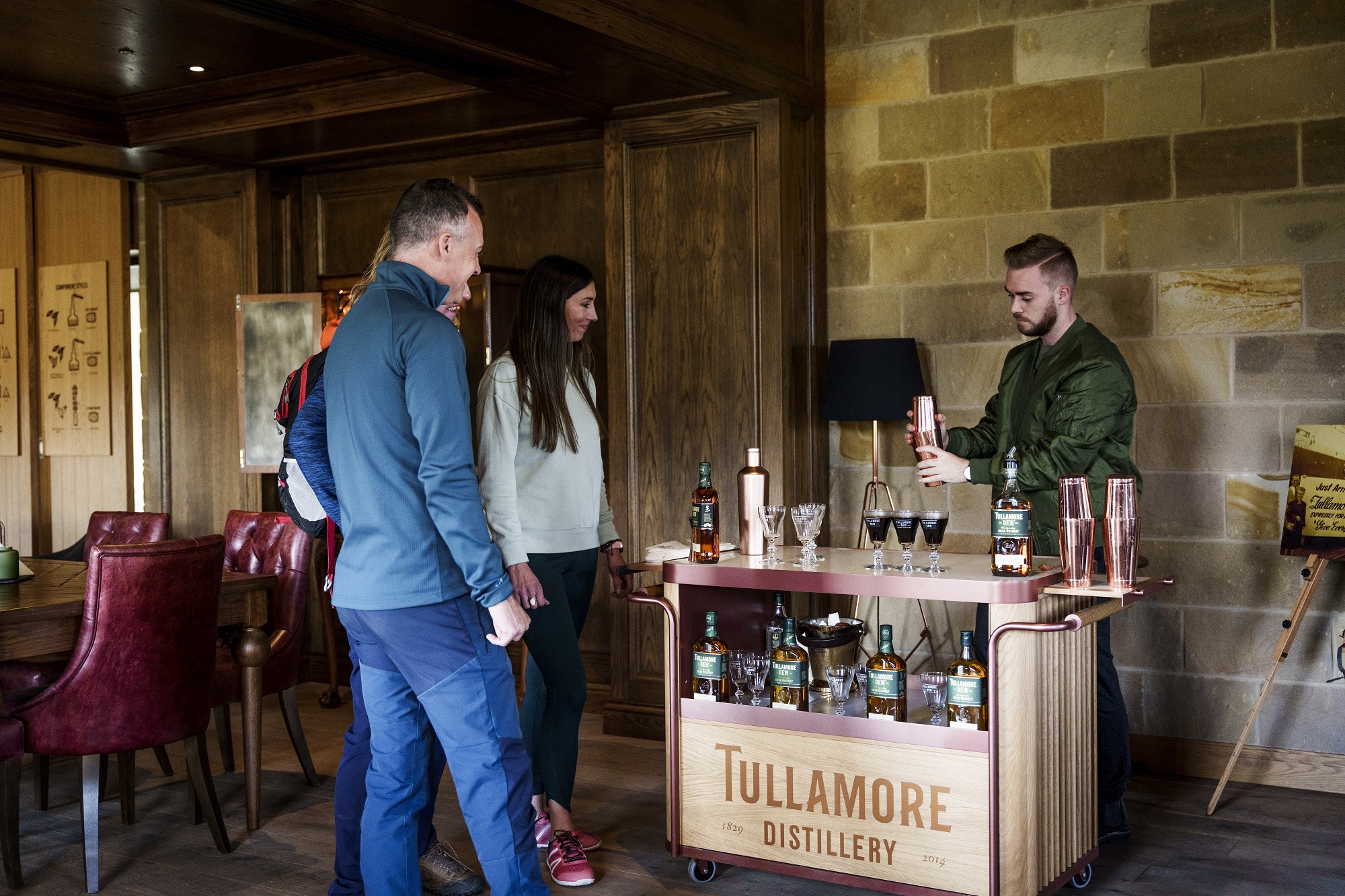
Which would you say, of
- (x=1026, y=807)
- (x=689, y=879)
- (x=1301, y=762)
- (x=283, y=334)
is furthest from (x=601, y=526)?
(x=283, y=334)

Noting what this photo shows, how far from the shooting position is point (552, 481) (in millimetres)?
3146

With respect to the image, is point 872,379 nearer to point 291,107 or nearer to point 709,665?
point 709,665

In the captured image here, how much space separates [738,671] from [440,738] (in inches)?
39.8

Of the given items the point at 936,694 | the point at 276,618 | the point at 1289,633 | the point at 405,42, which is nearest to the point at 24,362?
the point at 276,618

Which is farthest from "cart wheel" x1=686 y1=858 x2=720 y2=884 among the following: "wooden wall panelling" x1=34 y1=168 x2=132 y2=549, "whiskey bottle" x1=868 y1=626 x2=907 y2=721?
"wooden wall panelling" x1=34 y1=168 x2=132 y2=549

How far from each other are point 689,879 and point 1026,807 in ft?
3.22

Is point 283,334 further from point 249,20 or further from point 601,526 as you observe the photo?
point 601,526

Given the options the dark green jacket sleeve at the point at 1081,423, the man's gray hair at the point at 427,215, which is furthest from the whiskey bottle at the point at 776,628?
the man's gray hair at the point at 427,215

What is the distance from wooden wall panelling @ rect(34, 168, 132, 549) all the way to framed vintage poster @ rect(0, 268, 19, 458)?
302 mm

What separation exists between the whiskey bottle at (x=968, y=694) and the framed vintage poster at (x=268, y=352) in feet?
13.2

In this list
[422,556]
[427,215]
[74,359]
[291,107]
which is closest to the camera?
[422,556]

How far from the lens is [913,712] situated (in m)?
3.06

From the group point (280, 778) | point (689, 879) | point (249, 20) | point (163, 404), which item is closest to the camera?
point (689, 879)

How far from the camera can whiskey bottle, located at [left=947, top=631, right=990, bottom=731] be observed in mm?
2797
